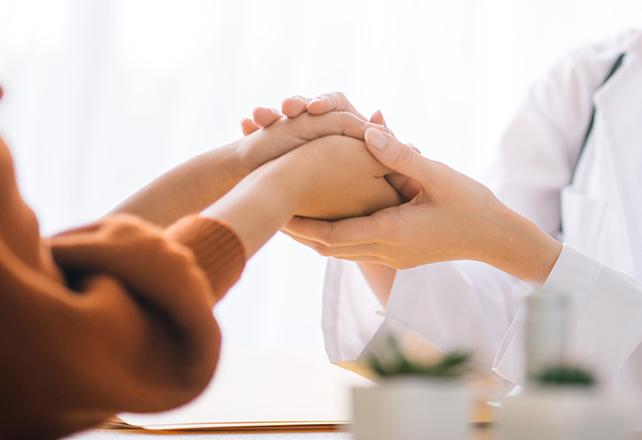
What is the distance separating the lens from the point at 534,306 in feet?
1.28

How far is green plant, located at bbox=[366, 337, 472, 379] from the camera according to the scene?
1.32 feet

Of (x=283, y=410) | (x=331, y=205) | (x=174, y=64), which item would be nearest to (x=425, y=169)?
(x=331, y=205)

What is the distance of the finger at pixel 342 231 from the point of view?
1006 mm

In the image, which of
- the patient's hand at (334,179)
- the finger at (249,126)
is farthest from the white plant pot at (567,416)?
the finger at (249,126)

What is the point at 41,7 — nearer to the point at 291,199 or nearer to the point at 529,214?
the point at 529,214

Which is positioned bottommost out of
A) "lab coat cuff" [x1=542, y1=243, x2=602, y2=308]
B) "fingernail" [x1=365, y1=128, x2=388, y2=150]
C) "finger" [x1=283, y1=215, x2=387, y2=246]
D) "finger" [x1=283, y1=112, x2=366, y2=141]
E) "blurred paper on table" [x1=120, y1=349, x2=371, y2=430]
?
"blurred paper on table" [x1=120, y1=349, x2=371, y2=430]

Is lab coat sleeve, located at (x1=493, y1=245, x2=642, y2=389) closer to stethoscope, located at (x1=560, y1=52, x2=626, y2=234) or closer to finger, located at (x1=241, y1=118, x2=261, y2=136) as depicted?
finger, located at (x1=241, y1=118, x2=261, y2=136)

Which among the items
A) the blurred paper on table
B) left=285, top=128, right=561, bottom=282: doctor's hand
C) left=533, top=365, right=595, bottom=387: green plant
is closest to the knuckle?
left=285, top=128, right=561, bottom=282: doctor's hand

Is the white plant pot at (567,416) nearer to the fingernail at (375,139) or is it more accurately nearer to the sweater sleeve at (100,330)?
the sweater sleeve at (100,330)

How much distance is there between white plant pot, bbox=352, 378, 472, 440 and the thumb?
0.61 m

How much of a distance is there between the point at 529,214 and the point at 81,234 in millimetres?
1104

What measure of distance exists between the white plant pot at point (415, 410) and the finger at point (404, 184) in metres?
0.68

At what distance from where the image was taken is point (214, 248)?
0.61 metres

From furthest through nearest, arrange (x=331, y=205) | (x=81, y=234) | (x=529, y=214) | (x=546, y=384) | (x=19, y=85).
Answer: (x=19, y=85), (x=529, y=214), (x=331, y=205), (x=81, y=234), (x=546, y=384)
